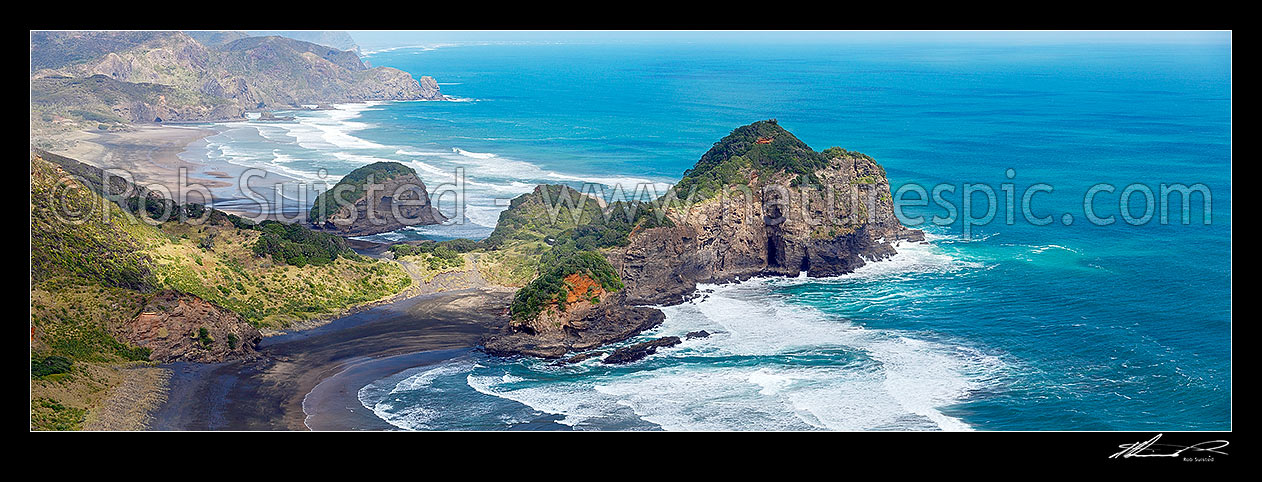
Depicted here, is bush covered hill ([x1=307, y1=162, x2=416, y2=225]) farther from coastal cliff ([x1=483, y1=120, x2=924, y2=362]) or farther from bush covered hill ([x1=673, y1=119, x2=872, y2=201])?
Answer: bush covered hill ([x1=673, y1=119, x2=872, y2=201])

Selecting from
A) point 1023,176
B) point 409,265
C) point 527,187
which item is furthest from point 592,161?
point 409,265

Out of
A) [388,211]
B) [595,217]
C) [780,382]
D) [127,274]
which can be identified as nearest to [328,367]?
[127,274]

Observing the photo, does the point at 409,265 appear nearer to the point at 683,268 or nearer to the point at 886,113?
the point at 683,268

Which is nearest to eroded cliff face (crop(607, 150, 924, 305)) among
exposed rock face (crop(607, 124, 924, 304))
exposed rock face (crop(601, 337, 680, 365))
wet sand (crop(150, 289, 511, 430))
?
exposed rock face (crop(607, 124, 924, 304))

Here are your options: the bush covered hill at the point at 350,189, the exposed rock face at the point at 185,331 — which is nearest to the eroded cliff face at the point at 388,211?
the bush covered hill at the point at 350,189

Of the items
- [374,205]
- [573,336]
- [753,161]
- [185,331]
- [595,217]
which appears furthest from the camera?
[374,205]

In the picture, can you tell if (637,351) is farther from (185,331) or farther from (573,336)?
(185,331)
